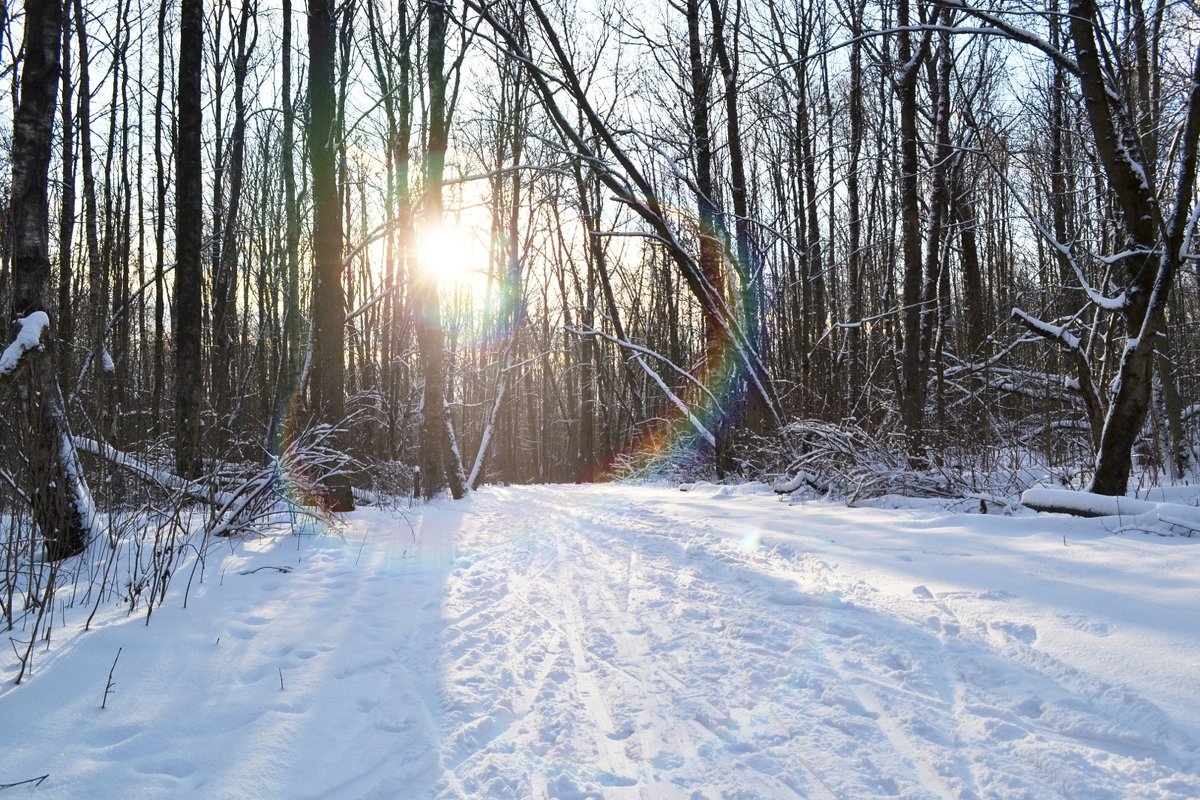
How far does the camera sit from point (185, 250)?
8.32 meters

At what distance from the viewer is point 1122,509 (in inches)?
170

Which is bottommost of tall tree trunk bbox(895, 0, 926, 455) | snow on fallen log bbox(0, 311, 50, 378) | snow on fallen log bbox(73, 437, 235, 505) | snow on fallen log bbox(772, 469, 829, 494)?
snow on fallen log bbox(772, 469, 829, 494)

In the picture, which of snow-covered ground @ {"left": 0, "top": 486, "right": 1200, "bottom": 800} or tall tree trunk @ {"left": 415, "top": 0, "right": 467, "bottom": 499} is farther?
tall tree trunk @ {"left": 415, "top": 0, "right": 467, "bottom": 499}

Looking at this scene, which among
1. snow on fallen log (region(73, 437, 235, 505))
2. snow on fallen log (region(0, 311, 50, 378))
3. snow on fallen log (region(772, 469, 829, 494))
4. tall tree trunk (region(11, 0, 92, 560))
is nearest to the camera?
snow on fallen log (region(0, 311, 50, 378))

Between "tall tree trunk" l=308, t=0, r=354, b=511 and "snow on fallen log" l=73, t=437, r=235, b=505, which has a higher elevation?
"tall tree trunk" l=308, t=0, r=354, b=511

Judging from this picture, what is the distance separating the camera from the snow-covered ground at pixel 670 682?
2.04 meters

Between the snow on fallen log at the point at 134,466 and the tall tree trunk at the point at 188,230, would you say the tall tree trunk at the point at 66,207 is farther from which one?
the snow on fallen log at the point at 134,466

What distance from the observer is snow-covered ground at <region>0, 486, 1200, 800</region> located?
2.04 metres

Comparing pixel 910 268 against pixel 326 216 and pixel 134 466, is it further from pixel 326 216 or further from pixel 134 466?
pixel 134 466

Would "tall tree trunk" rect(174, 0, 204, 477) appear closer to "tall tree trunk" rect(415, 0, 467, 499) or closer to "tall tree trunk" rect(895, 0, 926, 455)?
"tall tree trunk" rect(415, 0, 467, 499)

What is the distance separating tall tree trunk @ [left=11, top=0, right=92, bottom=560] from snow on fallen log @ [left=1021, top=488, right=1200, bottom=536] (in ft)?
24.0

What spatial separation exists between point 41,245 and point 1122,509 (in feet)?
27.7

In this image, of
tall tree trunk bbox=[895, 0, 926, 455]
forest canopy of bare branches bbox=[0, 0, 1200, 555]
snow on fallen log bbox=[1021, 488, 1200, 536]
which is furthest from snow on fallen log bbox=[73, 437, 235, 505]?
tall tree trunk bbox=[895, 0, 926, 455]

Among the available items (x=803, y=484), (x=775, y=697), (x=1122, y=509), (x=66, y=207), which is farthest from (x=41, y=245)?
(x=66, y=207)
